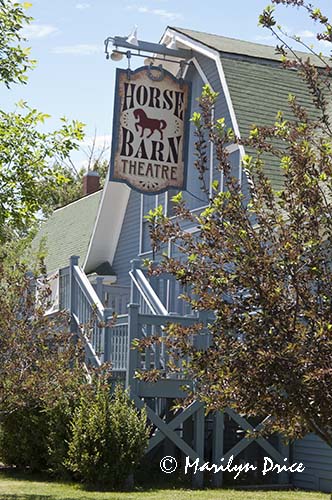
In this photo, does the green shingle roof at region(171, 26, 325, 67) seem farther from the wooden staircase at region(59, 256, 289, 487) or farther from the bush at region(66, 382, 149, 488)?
the bush at region(66, 382, 149, 488)

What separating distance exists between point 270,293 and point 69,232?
22405mm

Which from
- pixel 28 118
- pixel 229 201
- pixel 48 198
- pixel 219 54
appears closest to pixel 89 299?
pixel 48 198

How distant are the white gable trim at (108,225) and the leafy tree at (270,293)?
16.1 meters

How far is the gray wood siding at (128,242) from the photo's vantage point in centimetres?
2305

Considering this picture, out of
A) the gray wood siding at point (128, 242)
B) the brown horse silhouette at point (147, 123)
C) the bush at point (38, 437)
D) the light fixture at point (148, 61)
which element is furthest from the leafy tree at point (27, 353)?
the gray wood siding at point (128, 242)

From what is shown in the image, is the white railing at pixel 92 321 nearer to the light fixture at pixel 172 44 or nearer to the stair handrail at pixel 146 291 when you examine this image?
the stair handrail at pixel 146 291

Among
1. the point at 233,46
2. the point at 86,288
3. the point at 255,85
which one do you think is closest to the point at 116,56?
the point at 255,85

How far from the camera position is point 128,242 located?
2345cm

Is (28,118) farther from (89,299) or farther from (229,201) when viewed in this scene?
(229,201)

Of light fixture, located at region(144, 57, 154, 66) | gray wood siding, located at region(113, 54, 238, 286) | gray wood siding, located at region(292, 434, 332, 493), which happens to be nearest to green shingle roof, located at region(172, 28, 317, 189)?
gray wood siding, located at region(113, 54, 238, 286)

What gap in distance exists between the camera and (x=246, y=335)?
6.85 m

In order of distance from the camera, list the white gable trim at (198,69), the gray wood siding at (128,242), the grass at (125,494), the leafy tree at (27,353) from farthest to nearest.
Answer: the gray wood siding at (128,242)
the white gable trim at (198,69)
the grass at (125,494)
the leafy tree at (27,353)

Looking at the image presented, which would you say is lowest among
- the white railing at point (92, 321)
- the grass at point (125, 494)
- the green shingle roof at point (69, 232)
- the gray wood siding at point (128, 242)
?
the grass at point (125, 494)

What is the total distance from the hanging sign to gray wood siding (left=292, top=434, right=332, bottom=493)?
5.38 meters
